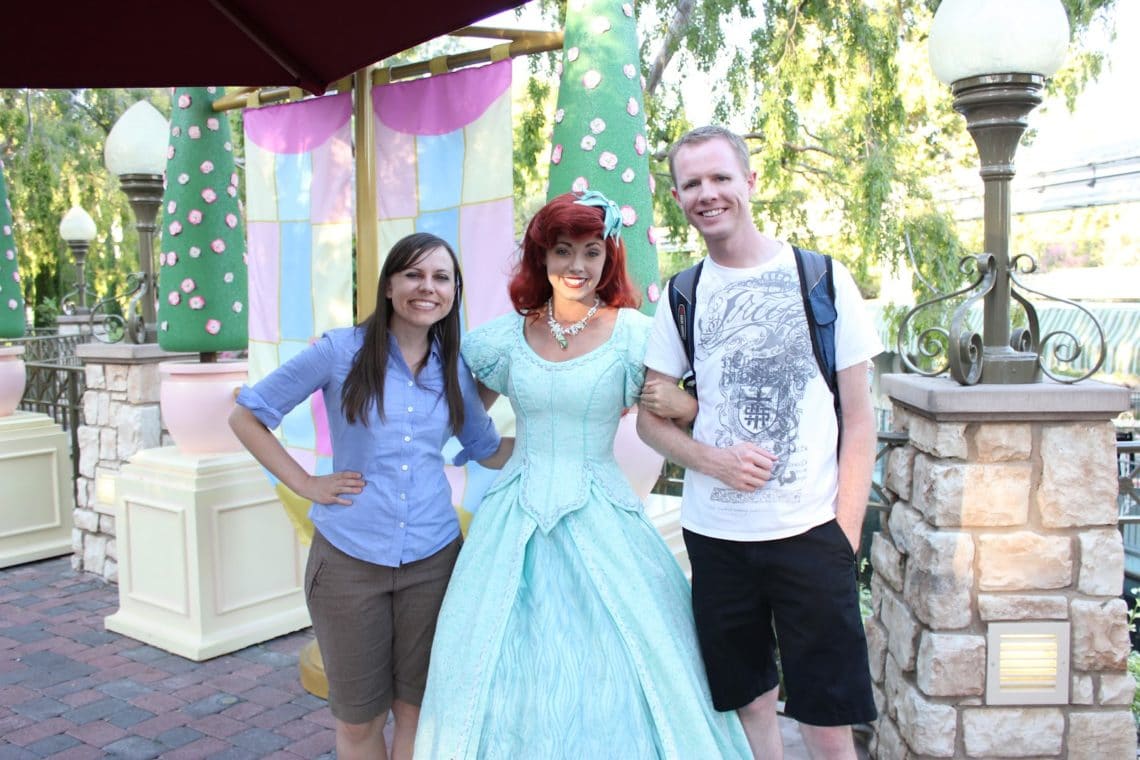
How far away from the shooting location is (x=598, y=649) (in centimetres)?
182

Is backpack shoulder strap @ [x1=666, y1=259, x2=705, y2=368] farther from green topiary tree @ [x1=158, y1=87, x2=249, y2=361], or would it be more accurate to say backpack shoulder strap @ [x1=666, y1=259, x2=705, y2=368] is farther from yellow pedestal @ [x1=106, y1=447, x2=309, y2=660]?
green topiary tree @ [x1=158, y1=87, x2=249, y2=361]

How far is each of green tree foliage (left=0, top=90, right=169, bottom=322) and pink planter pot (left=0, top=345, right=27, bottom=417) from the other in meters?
6.33

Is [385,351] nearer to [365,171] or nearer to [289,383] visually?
[289,383]

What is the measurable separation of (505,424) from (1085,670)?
1668 mm

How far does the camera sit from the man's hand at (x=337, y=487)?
200 centimetres

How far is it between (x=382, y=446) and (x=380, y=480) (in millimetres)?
76

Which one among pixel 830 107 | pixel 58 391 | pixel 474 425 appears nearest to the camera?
pixel 474 425

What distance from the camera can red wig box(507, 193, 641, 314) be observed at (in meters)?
1.97

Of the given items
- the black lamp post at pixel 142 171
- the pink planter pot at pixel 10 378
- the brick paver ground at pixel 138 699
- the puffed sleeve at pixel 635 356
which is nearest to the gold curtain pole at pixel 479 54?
the puffed sleeve at pixel 635 356

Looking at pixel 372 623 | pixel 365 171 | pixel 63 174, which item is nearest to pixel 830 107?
pixel 365 171

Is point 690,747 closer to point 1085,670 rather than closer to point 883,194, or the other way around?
point 1085,670

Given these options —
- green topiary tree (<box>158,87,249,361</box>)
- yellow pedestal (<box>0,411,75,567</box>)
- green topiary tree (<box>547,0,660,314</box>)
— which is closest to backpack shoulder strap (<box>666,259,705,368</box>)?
green topiary tree (<box>547,0,660,314</box>)

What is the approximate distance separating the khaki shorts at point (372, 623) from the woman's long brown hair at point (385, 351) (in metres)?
0.33

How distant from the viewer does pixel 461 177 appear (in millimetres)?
2641
